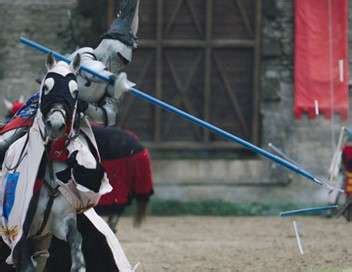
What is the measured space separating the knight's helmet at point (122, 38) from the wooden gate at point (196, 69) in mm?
10435

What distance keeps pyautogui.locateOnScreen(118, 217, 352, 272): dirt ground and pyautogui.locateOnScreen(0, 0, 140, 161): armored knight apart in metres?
3.36

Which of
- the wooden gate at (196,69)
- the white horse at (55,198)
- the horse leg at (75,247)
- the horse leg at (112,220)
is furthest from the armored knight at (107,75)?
the wooden gate at (196,69)

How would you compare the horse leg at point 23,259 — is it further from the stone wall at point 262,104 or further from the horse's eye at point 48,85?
the stone wall at point 262,104

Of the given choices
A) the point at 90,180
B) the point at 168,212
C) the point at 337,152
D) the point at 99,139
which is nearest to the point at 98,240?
the point at 90,180

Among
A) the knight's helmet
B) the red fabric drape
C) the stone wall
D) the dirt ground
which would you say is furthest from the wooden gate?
the knight's helmet

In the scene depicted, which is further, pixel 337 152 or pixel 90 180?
pixel 337 152

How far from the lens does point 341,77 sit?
20.6 metres

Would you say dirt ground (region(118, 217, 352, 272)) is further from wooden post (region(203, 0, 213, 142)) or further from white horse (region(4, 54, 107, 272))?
white horse (region(4, 54, 107, 272))

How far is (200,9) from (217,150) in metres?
1.93

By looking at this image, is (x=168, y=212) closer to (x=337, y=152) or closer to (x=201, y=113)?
(x=201, y=113)

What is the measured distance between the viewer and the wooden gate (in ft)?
67.5

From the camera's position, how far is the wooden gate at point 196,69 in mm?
20562

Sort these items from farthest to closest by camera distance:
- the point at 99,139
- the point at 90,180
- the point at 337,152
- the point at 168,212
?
the point at 168,212
the point at 337,152
the point at 99,139
the point at 90,180

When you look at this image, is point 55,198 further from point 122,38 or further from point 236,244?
point 236,244
